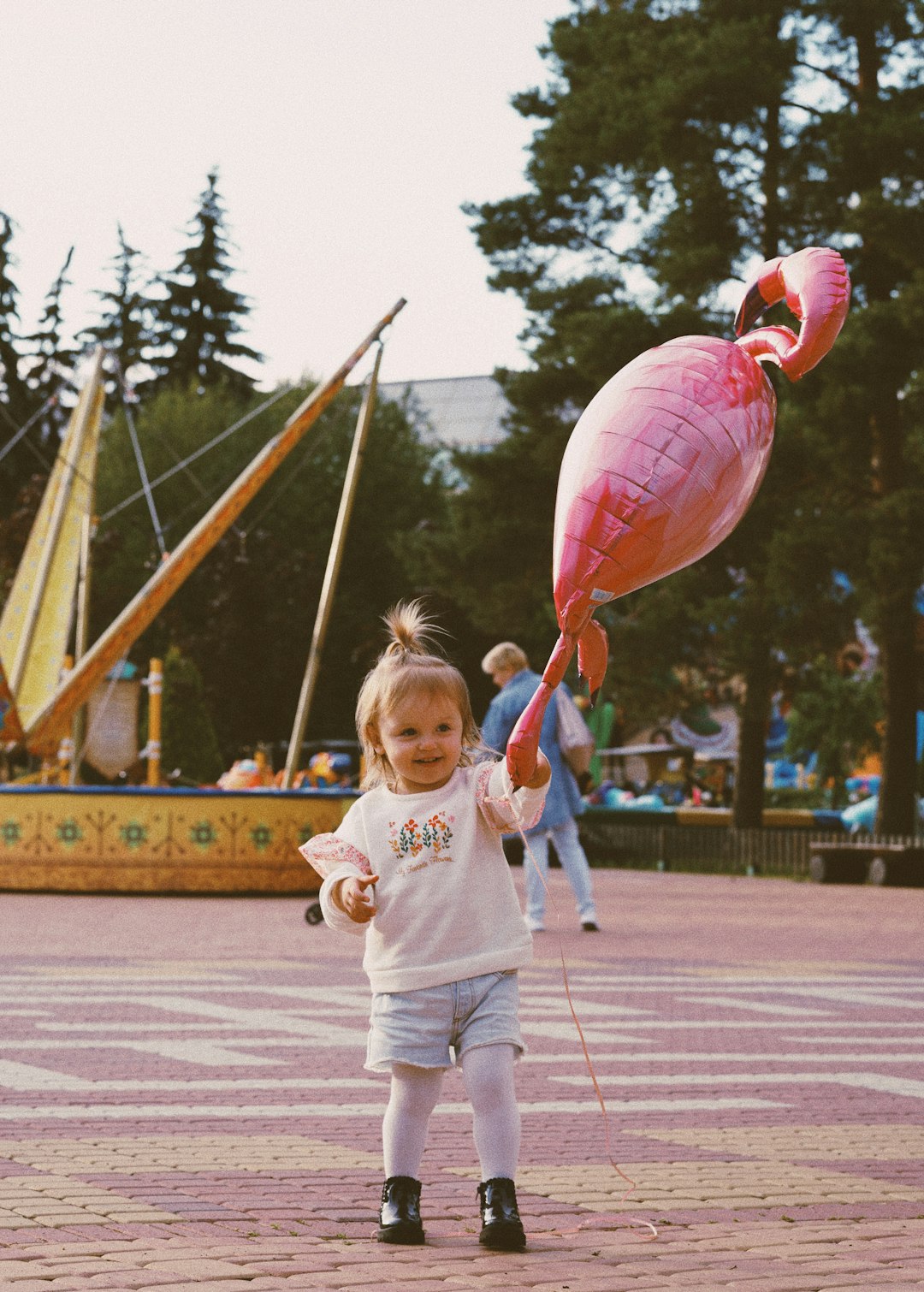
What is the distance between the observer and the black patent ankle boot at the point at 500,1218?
4.46 metres

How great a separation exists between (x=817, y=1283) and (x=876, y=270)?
2612cm

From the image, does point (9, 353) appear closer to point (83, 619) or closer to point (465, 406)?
point (465, 406)

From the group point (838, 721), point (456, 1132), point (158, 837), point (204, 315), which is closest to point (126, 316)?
point (204, 315)

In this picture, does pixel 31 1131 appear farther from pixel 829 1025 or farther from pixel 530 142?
pixel 530 142

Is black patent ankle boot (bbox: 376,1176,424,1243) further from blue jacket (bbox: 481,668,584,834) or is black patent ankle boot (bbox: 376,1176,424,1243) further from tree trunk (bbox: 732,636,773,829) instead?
tree trunk (bbox: 732,636,773,829)

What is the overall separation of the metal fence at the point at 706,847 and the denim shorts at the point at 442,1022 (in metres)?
24.2

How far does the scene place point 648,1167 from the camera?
18.3 feet

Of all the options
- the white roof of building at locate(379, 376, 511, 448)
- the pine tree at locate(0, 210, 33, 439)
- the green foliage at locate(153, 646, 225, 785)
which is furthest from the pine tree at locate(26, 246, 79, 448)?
the green foliage at locate(153, 646, 225, 785)

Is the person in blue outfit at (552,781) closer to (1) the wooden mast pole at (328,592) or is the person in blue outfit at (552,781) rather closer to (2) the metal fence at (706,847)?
(1) the wooden mast pole at (328,592)

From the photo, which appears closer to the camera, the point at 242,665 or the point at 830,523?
the point at 830,523

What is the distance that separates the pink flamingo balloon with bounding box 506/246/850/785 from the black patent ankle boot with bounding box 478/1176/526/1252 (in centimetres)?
87

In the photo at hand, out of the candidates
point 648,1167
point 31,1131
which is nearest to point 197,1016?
point 31,1131

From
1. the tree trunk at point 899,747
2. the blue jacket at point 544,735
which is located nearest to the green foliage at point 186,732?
the tree trunk at point 899,747

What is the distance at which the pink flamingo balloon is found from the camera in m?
4.63
